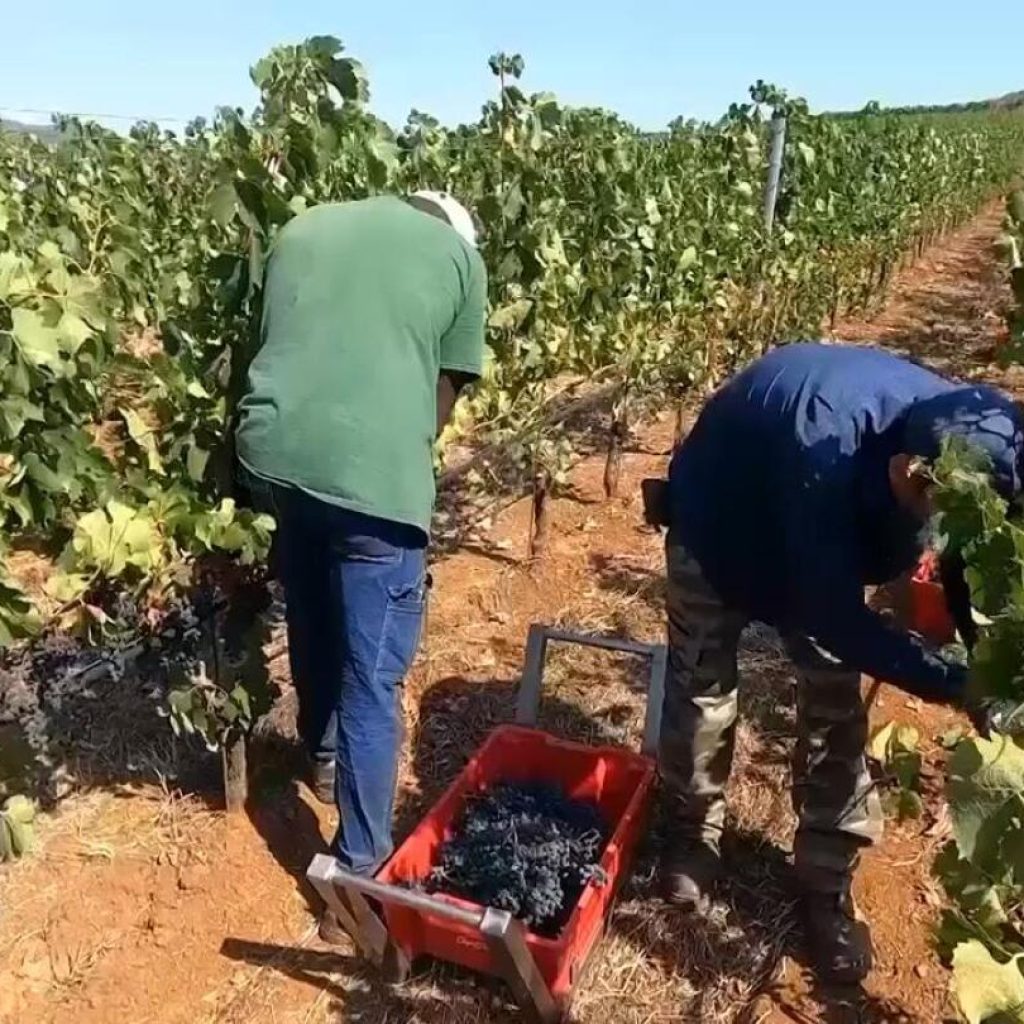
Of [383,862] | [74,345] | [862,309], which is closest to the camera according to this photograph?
[74,345]

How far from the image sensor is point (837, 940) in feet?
9.31

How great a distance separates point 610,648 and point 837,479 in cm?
120

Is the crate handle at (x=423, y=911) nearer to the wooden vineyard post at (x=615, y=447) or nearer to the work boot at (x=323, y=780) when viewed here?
the work boot at (x=323, y=780)

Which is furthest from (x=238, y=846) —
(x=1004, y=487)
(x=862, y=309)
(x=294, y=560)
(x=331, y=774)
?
(x=862, y=309)

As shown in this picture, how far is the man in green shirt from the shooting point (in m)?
2.70

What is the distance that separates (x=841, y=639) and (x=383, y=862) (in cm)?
130

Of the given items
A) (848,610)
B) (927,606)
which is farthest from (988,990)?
(927,606)

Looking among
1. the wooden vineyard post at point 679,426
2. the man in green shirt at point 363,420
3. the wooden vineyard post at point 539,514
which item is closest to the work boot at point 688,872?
the man in green shirt at point 363,420

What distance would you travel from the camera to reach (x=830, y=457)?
89.7 inches

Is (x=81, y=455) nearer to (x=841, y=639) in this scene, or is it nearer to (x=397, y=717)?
(x=397, y=717)

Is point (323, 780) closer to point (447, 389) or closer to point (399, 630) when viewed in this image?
point (399, 630)

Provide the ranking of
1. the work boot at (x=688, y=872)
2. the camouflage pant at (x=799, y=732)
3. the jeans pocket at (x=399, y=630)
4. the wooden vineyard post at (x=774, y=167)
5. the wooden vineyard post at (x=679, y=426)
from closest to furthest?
the camouflage pant at (x=799, y=732) < the jeans pocket at (x=399, y=630) < the work boot at (x=688, y=872) < the wooden vineyard post at (x=679, y=426) < the wooden vineyard post at (x=774, y=167)

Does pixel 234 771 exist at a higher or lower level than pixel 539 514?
lower

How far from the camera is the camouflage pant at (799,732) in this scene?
276 cm
